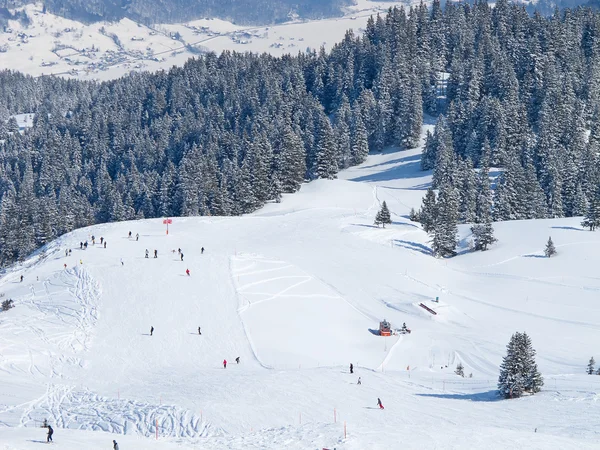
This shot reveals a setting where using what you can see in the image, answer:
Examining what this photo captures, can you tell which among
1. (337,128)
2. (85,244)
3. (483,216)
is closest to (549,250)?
(483,216)

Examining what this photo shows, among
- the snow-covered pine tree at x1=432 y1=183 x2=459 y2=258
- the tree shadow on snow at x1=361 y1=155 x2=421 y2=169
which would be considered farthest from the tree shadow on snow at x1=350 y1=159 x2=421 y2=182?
the snow-covered pine tree at x1=432 y1=183 x2=459 y2=258

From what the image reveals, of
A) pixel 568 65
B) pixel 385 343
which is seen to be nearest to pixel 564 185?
pixel 568 65

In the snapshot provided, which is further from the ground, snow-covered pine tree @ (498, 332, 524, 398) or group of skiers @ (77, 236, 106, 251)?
snow-covered pine tree @ (498, 332, 524, 398)

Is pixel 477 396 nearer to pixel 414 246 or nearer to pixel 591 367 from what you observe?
pixel 591 367

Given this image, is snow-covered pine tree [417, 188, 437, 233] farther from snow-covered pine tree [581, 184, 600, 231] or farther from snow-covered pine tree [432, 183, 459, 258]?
snow-covered pine tree [581, 184, 600, 231]

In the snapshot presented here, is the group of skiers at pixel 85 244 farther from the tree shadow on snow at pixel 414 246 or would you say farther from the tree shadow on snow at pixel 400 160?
the tree shadow on snow at pixel 400 160

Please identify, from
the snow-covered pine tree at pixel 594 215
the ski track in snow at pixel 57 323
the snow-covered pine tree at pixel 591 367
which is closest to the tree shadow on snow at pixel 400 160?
the snow-covered pine tree at pixel 594 215

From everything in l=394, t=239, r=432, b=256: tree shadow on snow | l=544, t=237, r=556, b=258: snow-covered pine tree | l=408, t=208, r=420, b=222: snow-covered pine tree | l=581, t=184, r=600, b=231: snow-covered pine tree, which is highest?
l=581, t=184, r=600, b=231: snow-covered pine tree

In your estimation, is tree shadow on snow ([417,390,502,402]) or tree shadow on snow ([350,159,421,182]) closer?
tree shadow on snow ([417,390,502,402])
